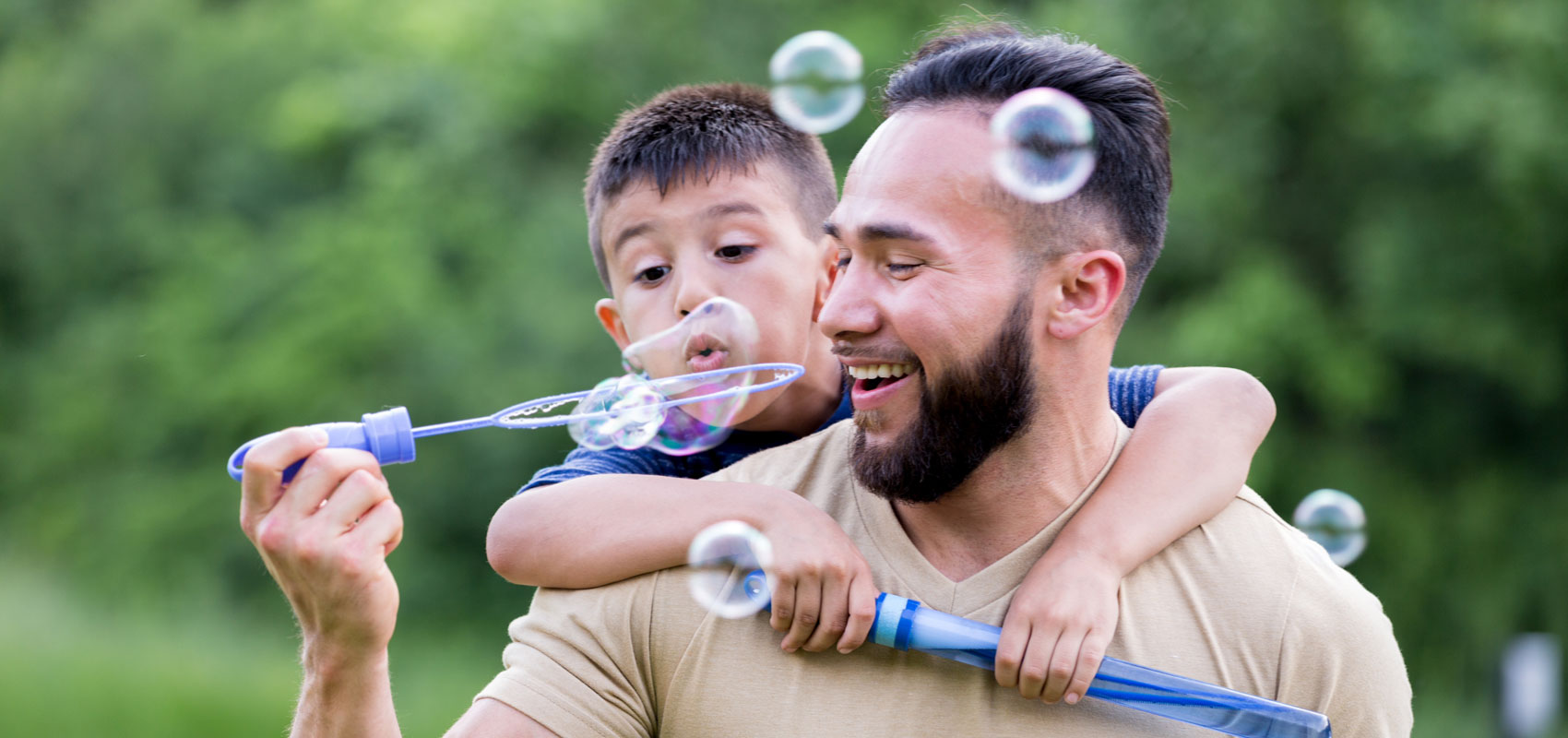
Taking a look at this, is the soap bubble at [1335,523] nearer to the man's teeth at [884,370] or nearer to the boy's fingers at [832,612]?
the man's teeth at [884,370]

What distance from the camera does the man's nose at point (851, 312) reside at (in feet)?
7.65

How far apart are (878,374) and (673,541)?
39 centimetres

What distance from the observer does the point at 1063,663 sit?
2.10 meters

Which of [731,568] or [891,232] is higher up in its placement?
[891,232]

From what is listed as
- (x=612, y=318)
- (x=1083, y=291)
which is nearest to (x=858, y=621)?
(x=1083, y=291)

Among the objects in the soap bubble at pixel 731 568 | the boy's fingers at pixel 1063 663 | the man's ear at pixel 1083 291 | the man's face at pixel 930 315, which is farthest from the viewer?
the man's ear at pixel 1083 291

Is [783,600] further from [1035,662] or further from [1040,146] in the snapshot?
[1040,146]

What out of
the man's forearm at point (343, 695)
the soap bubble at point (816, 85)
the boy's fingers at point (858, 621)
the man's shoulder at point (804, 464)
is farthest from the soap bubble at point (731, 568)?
the soap bubble at point (816, 85)

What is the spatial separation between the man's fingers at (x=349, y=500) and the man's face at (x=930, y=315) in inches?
27.7

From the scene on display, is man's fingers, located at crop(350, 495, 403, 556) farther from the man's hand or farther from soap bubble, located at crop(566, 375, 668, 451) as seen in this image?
soap bubble, located at crop(566, 375, 668, 451)

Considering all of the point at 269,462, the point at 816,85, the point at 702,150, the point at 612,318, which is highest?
the point at 816,85

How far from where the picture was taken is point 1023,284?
7.95ft

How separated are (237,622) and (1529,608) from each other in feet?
32.0

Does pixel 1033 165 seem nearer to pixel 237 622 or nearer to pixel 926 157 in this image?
pixel 926 157
